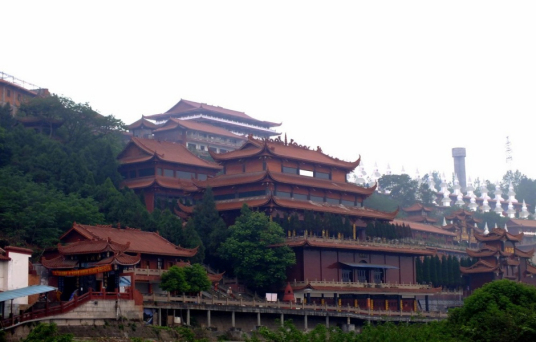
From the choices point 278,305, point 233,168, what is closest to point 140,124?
point 233,168

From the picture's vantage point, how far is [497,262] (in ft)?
303

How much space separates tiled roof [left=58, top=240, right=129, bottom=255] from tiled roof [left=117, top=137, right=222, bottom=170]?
27.6m

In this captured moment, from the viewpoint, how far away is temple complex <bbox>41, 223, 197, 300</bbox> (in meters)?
55.8

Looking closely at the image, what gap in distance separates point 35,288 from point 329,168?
40.0 metres

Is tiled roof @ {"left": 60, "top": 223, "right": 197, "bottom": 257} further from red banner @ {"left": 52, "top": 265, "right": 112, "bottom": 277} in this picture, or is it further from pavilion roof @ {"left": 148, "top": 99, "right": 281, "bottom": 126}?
pavilion roof @ {"left": 148, "top": 99, "right": 281, "bottom": 126}

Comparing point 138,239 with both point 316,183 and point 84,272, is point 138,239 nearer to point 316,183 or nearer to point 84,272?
point 84,272

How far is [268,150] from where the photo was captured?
262ft

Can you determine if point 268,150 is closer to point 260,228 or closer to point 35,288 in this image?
point 260,228

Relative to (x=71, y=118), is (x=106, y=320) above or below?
below

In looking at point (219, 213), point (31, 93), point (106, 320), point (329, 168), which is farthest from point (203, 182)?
point (106, 320)

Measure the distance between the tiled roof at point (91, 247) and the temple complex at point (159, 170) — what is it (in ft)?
82.0

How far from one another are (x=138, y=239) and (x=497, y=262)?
141ft

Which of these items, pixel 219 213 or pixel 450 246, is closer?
pixel 219 213

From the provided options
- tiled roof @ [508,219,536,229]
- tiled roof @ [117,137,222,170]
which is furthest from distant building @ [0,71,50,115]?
tiled roof @ [508,219,536,229]
